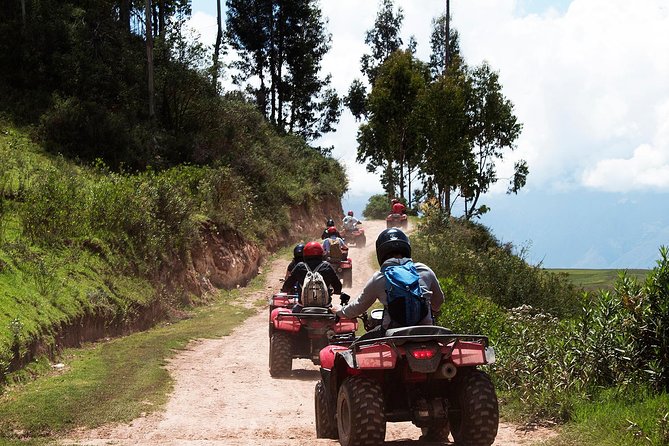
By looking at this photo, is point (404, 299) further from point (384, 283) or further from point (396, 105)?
point (396, 105)

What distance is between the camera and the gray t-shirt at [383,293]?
24.3 feet

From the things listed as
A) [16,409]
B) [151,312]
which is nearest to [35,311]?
[16,409]

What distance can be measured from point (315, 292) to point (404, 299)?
19.4 ft

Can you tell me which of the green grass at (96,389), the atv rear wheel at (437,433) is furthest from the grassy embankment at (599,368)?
the green grass at (96,389)

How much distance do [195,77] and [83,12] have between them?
20.9 feet

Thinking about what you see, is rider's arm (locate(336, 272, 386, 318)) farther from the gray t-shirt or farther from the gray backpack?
the gray backpack

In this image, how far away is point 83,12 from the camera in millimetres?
35031

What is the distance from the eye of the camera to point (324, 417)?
318 inches

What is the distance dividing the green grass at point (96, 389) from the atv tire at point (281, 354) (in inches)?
73.1

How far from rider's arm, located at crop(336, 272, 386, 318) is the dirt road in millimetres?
1455

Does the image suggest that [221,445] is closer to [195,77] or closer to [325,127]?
[195,77]

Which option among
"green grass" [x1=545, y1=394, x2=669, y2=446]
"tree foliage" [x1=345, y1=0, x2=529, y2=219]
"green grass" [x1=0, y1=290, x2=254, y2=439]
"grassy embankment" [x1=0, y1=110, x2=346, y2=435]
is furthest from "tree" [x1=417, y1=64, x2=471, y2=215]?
"green grass" [x1=545, y1=394, x2=669, y2=446]

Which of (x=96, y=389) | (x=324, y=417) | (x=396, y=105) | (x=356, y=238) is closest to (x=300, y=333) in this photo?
(x=96, y=389)

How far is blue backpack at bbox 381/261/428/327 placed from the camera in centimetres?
732
